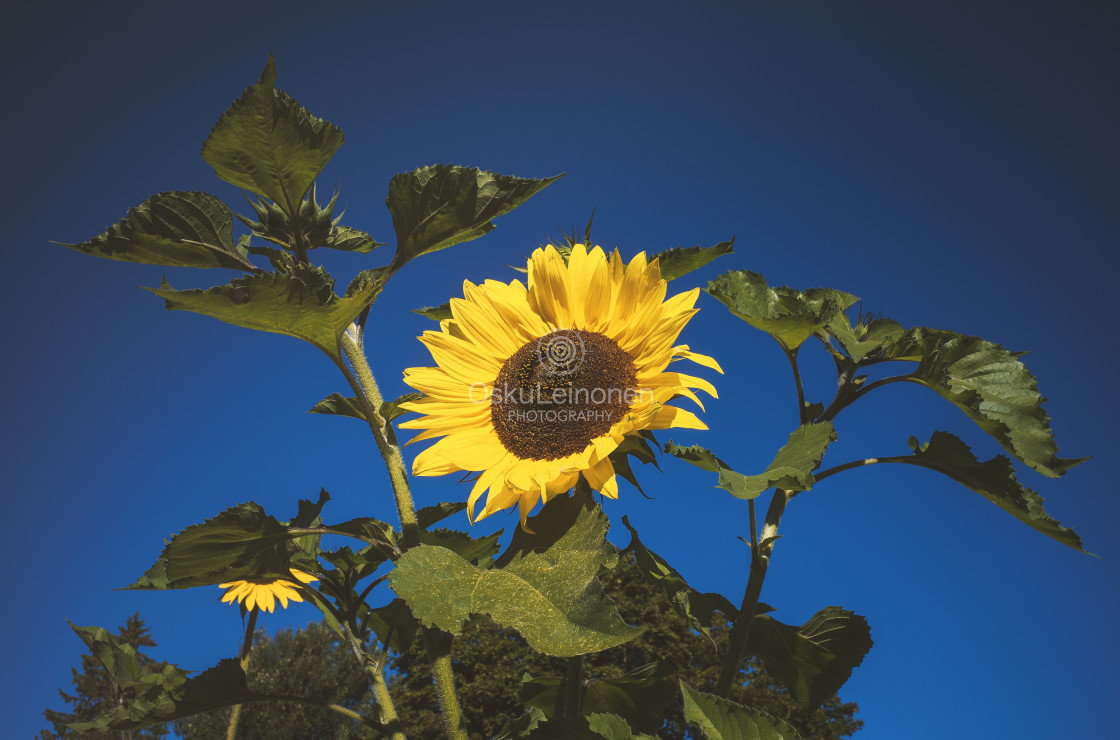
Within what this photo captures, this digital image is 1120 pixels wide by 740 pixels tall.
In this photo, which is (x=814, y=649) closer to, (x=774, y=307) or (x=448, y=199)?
(x=774, y=307)

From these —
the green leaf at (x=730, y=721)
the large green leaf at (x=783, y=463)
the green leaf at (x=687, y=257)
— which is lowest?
the green leaf at (x=730, y=721)

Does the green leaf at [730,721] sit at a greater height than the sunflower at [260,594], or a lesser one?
lesser

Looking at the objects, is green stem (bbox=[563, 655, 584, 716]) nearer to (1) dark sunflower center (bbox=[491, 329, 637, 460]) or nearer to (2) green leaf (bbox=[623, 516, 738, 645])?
(2) green leaf (bbox=[623, 516, 738, 645])

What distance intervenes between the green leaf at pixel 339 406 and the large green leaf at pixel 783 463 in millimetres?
997

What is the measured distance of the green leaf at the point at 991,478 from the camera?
195 centimetres

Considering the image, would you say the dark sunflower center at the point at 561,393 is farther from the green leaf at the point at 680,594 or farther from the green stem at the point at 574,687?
the green stem at the point at 574,687

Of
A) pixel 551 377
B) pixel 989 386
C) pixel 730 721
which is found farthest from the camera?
pixel 551 377

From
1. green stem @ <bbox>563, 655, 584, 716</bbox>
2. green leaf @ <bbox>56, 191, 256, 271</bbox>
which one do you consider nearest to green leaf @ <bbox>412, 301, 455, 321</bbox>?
green leaf @ <bbox>56, 191, 256, 271</bbox>

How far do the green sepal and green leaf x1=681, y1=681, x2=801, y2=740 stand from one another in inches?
24.6

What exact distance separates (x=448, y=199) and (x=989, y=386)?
5.41 feet

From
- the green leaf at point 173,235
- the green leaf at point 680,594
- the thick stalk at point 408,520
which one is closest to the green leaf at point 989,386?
the green leaf at point 680,594

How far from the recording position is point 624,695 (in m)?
2.42

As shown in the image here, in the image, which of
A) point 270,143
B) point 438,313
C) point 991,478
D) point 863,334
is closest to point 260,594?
point 438,313

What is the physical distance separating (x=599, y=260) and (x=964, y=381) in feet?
3.72
